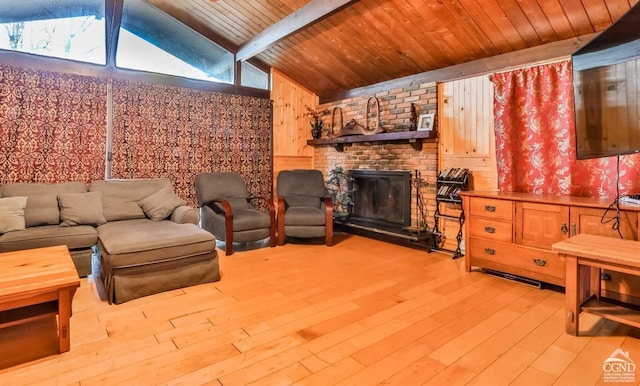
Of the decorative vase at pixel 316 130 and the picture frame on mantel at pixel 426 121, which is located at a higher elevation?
the decorative vase at pixel 316 130

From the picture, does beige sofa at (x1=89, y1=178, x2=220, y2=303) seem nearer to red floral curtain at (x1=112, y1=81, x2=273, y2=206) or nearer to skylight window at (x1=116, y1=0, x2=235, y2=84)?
red floral curtain at (x1=112, y1=81, x2=273, y2=206)

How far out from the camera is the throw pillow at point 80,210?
130 inches

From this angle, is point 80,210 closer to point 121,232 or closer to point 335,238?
point 121,232

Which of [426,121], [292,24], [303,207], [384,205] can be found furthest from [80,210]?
[426,121]

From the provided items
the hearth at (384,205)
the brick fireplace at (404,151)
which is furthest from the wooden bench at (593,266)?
the brick fireplace at (404,151)

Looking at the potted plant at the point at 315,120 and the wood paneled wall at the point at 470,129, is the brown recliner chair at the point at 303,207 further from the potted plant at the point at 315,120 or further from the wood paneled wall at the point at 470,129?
the wood paneled wall at the point at 470,129

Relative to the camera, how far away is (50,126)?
387 centimetres

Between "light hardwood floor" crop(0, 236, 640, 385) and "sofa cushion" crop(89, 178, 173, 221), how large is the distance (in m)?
0.73

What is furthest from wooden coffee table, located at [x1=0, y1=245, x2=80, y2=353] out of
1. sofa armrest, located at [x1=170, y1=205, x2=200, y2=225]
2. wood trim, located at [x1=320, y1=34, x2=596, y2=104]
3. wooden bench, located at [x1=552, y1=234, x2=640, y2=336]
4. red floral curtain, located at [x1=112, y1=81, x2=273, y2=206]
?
wood trim, located at [x1=320, y1=34, x2=596, y2=104]

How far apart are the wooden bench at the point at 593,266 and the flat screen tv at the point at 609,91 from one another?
0.63 meters

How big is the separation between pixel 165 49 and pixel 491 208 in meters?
4.44

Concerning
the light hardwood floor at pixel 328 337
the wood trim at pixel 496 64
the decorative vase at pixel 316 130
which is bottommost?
the light hardwood floor at pixel 328 337

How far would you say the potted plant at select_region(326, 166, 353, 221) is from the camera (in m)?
5.34

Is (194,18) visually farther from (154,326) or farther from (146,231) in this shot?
(154,326)
